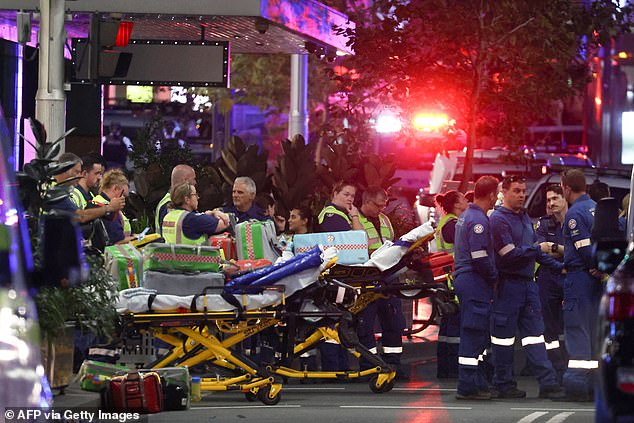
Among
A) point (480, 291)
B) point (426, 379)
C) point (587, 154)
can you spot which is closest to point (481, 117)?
point (587, 154)

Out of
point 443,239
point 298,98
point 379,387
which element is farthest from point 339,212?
point 298,98

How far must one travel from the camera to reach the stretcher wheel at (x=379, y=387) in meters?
14.5

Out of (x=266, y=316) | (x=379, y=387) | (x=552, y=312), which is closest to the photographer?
(x=266, y=316)

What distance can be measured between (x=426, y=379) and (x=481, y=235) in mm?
2684

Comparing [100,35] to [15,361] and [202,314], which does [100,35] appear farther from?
[15,361]

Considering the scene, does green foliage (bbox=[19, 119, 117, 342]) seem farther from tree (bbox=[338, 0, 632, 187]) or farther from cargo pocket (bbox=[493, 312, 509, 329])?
tree (bbox=[338, 0, 632, 187])

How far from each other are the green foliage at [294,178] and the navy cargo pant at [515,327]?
7.12m

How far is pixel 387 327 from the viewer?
619 inches

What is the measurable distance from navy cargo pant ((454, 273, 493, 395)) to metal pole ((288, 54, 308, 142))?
14.6m

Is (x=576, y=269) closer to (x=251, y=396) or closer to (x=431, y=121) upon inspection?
(x=251, y=396)

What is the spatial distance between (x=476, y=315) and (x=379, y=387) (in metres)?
1.20

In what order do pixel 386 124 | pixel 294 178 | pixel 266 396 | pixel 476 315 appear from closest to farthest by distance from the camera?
pixel 266 396
pixel 476 315
pixel 294 178
pixel 386 124

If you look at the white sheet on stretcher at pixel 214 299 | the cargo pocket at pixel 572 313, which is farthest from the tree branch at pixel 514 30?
the white sheet on stretcher at pixel 214 299

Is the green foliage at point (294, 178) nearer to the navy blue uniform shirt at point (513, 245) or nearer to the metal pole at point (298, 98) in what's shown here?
the metal pole at point (298, 98)
